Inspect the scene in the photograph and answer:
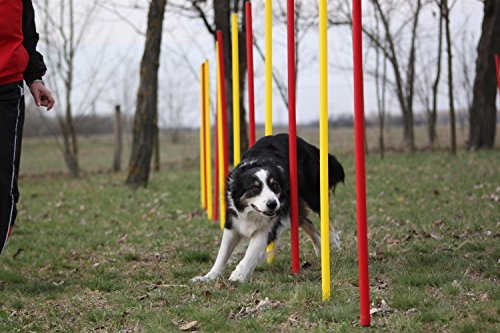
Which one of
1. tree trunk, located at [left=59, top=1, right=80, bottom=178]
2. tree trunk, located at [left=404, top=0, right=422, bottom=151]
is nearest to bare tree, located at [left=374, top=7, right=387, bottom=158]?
tree trunk, located at [left=404, top=0, right=422, bottom=151]

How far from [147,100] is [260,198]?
7.72 m

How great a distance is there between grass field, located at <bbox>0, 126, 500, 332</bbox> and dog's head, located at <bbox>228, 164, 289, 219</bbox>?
20.5 inches

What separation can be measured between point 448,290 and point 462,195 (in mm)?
5260

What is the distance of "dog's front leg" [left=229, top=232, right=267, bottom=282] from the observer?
15.9 feet

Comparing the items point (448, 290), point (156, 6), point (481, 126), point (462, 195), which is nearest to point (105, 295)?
point (448, 290)

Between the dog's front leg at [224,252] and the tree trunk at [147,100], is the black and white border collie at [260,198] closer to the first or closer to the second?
the dog's front leg at [224,252]

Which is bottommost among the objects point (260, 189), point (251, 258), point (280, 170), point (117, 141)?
point (251, 258)

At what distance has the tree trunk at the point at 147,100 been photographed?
1220 cm

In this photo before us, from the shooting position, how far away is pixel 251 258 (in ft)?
16.1

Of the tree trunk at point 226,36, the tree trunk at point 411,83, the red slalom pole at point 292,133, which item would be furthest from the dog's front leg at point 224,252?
the tree trunk at point 411,83

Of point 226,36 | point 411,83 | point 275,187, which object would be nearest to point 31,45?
point 275,187

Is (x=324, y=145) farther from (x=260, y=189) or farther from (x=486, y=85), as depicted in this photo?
(x=486, y=85)

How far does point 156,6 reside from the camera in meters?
12.2

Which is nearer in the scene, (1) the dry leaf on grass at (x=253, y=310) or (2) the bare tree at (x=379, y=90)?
(1) the dry leaf on grass at (x=253, y=310)
